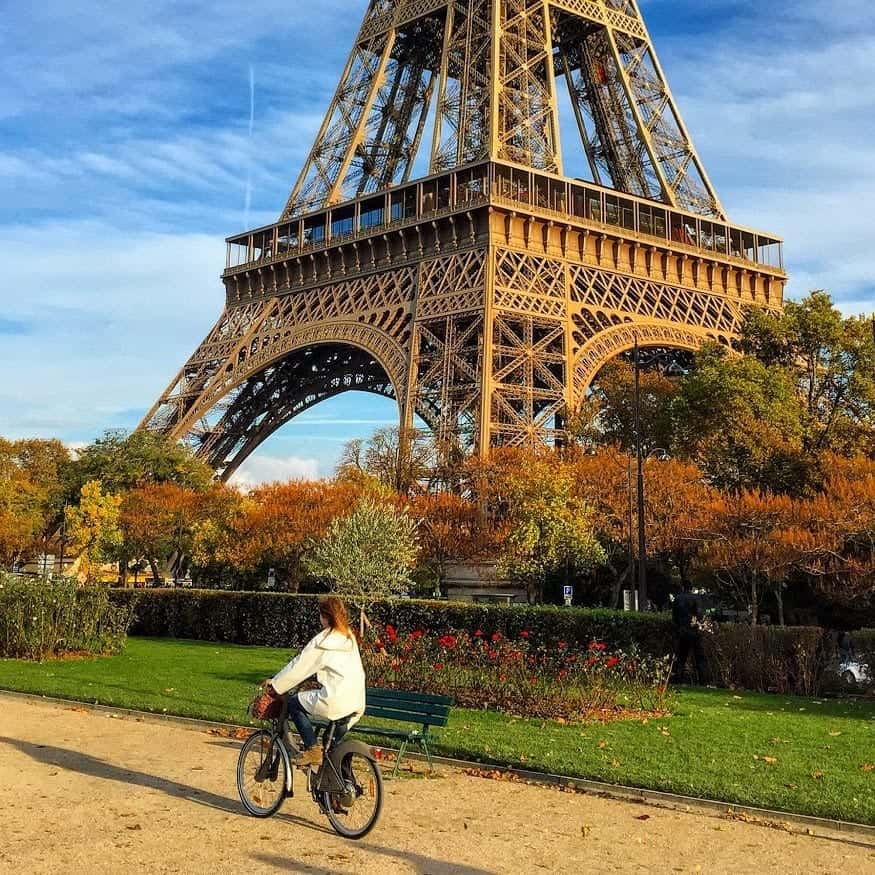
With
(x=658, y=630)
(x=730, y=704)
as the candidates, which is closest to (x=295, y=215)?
(x=658, y=630)

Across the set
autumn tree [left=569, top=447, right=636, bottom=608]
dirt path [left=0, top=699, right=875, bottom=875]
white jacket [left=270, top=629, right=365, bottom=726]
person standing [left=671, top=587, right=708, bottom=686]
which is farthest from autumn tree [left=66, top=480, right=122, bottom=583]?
white jacket [left=270, top=629, right=365, bottom=726]

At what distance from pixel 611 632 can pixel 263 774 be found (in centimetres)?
1164

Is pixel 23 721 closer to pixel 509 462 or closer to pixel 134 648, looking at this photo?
pixel 134 648

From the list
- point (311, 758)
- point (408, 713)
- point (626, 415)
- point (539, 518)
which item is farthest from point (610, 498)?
point (311, 758)

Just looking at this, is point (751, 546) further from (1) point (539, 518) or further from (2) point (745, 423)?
(1) point (539, 518)

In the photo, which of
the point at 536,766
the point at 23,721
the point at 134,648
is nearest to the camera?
the point at 536,766

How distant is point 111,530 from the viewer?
48125mm

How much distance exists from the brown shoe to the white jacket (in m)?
0.28

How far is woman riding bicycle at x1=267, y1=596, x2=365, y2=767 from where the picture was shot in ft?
29.1

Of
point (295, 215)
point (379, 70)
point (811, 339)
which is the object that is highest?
point (379, 70)

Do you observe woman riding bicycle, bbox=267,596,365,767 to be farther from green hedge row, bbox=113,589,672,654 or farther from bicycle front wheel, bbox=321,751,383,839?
green hedge row, bbox=113,589,672,654

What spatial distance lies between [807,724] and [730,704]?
199 centimetres

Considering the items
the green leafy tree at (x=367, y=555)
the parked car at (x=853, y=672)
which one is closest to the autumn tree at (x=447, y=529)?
the green leafy tree at (x=367, y=555)

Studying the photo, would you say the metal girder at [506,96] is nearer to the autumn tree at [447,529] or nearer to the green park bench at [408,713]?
the autumn tree at [447,529]
